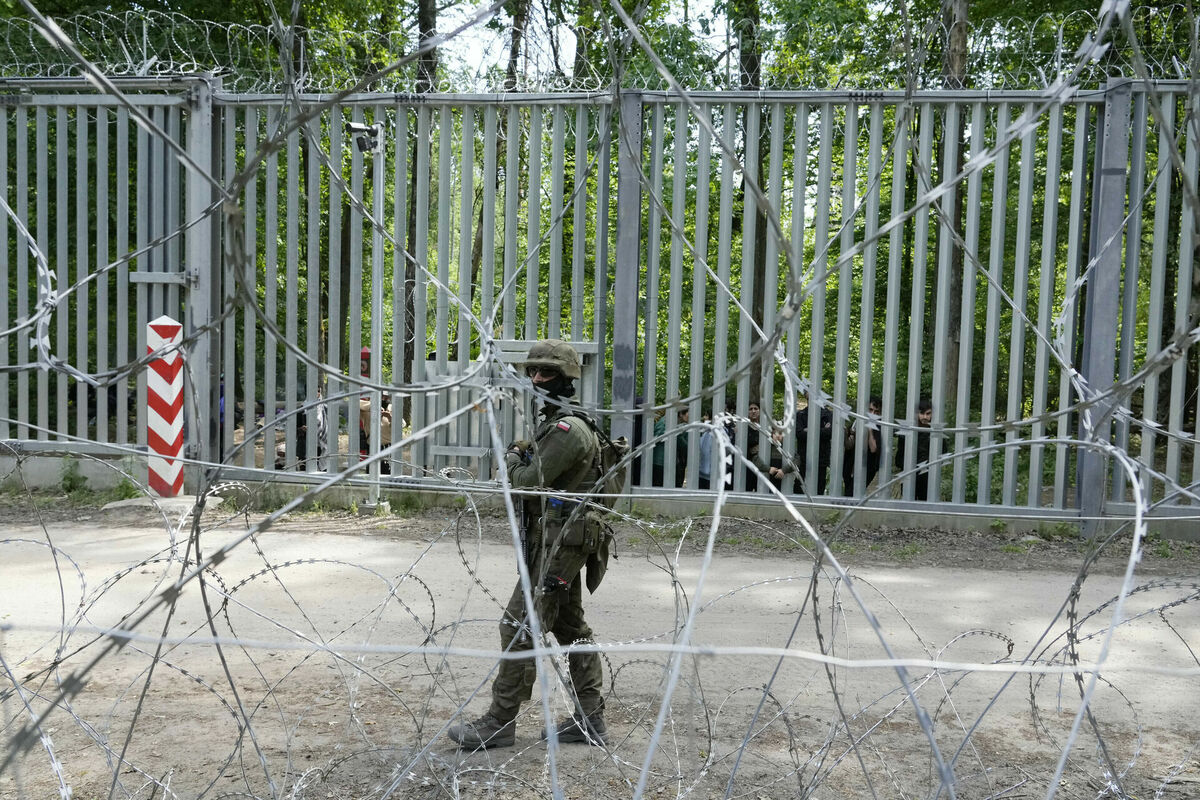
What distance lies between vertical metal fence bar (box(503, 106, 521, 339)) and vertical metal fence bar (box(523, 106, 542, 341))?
0.10 m

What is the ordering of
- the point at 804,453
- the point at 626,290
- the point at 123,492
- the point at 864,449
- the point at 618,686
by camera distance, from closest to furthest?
the point at 618,686 → the point at 864,449 → the point at 626,290 → the point at 123,492 → the point at 804,453

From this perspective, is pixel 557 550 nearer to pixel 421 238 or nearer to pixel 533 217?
pixel 533 217

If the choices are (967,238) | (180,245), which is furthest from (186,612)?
(967,238)

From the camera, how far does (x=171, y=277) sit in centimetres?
844

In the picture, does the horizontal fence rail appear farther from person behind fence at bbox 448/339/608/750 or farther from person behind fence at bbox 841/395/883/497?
person behind fence at bbox 448/339/608/750

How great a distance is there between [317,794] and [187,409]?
19.0 feet

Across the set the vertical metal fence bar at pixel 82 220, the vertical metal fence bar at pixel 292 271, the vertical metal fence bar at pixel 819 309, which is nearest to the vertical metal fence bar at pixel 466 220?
the vertical metal fence bar at pixel 292 271

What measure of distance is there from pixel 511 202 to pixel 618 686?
4.36m

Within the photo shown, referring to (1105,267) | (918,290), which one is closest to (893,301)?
(918,290)

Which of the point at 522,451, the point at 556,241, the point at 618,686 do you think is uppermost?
the point at 556,241

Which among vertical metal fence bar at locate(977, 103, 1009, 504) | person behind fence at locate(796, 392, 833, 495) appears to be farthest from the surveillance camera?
vertical metal fence bar at locate(977, 103, 1009, 504)

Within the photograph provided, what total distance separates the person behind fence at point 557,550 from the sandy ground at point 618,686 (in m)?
0.12

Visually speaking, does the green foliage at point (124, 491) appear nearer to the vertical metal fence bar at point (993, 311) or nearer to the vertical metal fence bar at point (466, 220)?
the vertical metal fence bar at point (466, 220)

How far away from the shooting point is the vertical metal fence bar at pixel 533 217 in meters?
7.97
